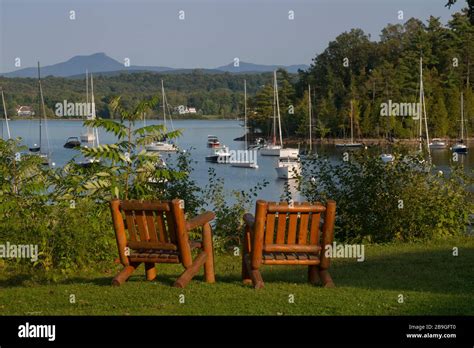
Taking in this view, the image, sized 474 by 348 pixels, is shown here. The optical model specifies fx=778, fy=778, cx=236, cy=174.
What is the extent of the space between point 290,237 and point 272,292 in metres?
0.71

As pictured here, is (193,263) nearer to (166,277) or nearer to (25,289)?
(166,277)

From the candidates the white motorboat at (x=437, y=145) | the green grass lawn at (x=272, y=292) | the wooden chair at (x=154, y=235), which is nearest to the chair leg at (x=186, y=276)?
the wooden chair at (x=154, y=235)

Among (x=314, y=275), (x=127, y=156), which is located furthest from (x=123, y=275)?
(x=127, y=156)

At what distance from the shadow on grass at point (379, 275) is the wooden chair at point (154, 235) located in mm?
499

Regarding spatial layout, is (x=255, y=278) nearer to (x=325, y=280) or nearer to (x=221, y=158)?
(x=325, y=280)

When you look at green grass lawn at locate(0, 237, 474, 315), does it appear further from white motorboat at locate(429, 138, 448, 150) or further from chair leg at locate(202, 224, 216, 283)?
white motorboat at locate(429, 138, 448, 150)

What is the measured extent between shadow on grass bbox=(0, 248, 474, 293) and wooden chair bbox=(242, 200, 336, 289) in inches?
22.0

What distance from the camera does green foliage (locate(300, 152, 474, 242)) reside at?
1441 centimetres

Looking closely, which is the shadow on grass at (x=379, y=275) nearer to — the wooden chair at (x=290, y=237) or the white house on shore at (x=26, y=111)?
the wooden chair at (x=290, y=237)

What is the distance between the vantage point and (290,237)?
944 centimetres

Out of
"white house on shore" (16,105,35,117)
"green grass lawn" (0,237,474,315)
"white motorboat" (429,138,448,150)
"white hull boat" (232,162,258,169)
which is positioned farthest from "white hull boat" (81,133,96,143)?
"white motorboat" (429,138,448,150)
